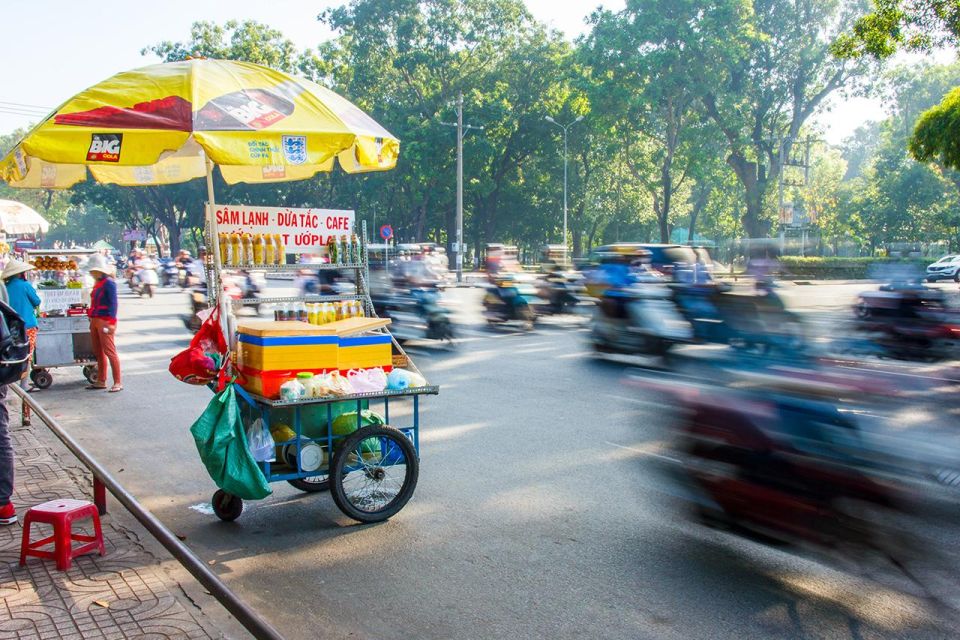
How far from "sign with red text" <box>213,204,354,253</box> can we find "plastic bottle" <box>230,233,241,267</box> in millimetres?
76

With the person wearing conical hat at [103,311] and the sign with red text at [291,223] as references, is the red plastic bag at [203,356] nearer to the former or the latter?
the sign with red text at [291,223]

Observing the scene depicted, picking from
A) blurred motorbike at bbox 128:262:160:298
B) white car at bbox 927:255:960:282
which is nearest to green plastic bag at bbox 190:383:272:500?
blurred motorbike at bbox 128:262:160:298

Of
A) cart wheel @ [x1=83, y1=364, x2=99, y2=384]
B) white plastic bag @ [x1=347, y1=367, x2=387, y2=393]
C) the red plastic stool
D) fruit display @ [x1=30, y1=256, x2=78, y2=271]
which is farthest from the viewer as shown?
fruit display @ [x1=30, y1=256, x2=78, y2=271]

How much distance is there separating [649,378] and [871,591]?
164cm

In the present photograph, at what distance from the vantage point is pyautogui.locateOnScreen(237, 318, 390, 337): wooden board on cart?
5.20 meters

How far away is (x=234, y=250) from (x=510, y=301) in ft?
38.7

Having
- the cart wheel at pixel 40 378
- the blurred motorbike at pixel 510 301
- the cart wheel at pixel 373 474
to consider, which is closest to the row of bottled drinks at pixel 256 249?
the cart wheel at pixel 373 474

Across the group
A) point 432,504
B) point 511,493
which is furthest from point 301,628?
point 511,493

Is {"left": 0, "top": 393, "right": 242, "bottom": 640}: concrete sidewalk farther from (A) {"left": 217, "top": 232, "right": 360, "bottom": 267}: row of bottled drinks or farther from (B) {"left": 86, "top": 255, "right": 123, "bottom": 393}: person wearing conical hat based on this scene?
(B) {"left": 86, "top": 255, "right": 123, "bottom": 393}: person wearing conical hat

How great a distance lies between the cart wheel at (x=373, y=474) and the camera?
5.25 m

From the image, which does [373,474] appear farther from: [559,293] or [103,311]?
[559,293]

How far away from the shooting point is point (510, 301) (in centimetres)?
1719

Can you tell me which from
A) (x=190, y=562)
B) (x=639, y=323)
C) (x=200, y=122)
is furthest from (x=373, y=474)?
(x=639, y=323)

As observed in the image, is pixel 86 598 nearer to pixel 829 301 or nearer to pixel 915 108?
pixel 829 301
